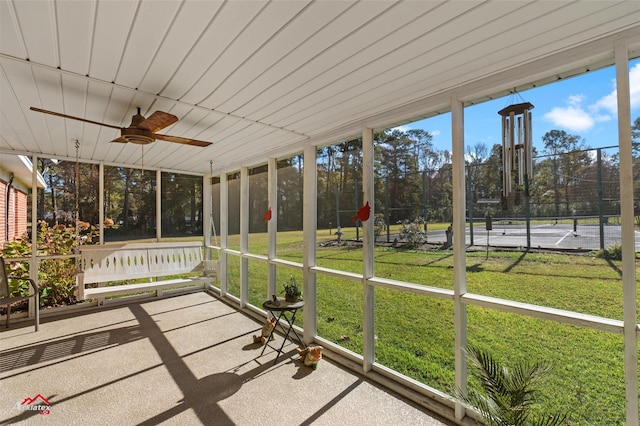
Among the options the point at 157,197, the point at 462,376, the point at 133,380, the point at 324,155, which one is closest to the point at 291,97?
the point at 324,155

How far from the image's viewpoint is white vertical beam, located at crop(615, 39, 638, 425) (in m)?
1.53

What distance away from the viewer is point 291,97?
235cm

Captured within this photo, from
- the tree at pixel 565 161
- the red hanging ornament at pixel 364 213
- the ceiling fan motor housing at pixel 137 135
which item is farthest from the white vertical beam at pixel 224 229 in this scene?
the tree at pixel 565 161

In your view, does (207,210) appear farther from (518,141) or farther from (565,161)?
(565,161)

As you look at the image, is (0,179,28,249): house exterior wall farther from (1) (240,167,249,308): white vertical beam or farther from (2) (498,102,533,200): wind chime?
(2) (498,102,533,200): wind chime

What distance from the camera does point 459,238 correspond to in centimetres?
226

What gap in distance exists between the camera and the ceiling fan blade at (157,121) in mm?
2148

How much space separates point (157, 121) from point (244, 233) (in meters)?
2.85

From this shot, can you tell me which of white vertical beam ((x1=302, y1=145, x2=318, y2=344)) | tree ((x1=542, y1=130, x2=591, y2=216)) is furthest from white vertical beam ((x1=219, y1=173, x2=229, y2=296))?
tree ((x1=542, y1=130, x2=591, y2=216))

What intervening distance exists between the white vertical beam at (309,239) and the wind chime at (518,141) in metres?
2.08

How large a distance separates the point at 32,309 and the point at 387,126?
17.9 feet

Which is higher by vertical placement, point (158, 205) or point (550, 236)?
point (158, 205)

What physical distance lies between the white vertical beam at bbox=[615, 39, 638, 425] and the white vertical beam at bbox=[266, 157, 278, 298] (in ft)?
11.3

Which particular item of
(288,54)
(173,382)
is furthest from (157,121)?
(173,382)
